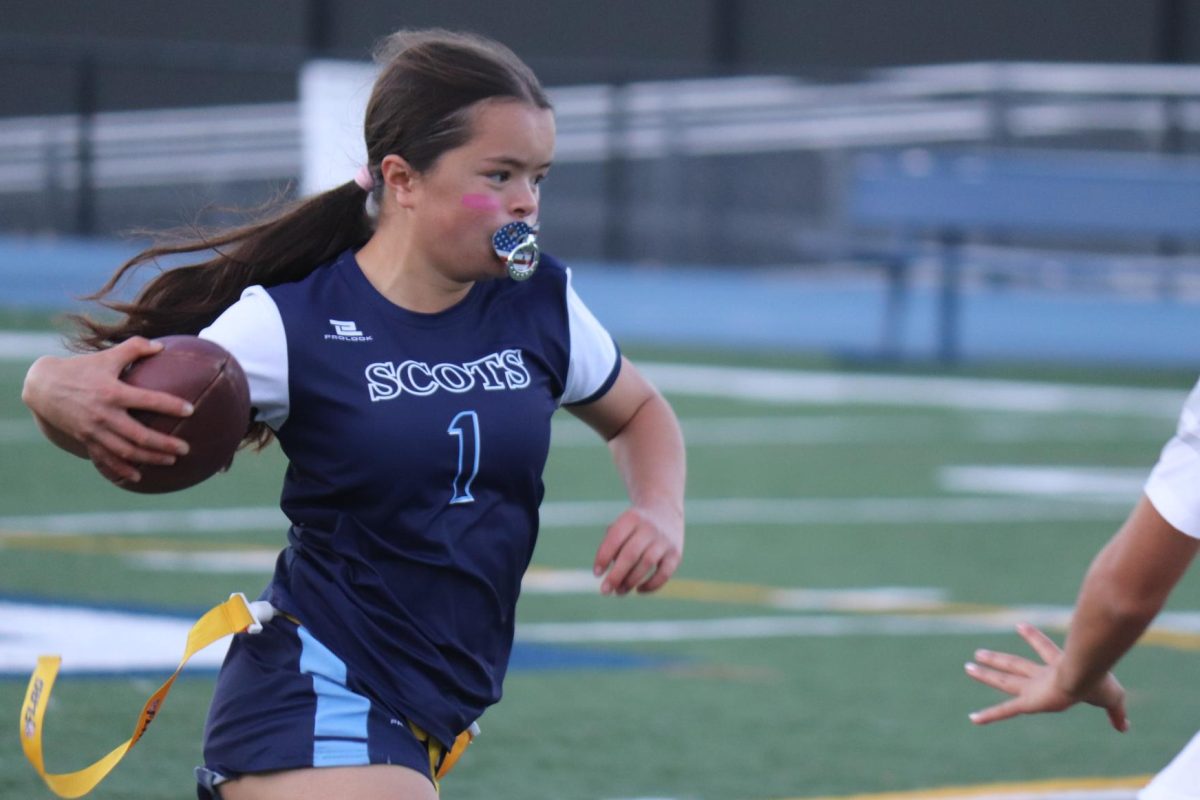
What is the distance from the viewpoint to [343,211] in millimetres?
4465

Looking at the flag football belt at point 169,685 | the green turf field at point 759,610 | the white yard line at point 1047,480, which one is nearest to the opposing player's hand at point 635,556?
the flag football belt at point 169,685

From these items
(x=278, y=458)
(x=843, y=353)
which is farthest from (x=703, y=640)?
(x=843, y=353)

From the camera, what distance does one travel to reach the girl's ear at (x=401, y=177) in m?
4.26

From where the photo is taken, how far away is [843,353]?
1875cm

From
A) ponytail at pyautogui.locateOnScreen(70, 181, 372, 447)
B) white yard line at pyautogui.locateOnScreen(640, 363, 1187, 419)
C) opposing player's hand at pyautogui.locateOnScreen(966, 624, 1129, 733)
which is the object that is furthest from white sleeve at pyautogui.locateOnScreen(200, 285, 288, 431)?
white yard line at pyautogui.locateOnScreen(640, 363, 1187, 419)

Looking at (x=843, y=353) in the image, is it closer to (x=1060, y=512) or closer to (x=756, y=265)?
(x=756, y=265)

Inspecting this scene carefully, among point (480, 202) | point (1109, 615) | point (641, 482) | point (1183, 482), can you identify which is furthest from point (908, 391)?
point (1183, 482)

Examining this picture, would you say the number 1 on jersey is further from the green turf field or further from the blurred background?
the blurred background

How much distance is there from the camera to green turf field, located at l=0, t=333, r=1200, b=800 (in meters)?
6.14

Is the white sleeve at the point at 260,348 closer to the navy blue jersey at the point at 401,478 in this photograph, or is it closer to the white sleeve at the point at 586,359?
the navy blue jersey at the point at 401,478

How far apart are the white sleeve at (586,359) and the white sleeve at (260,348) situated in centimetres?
59

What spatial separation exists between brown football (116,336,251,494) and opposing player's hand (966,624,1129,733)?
134 centimetres

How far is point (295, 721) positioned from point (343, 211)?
1018 mm

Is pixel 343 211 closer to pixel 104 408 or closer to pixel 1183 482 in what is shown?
pixel 104 408
